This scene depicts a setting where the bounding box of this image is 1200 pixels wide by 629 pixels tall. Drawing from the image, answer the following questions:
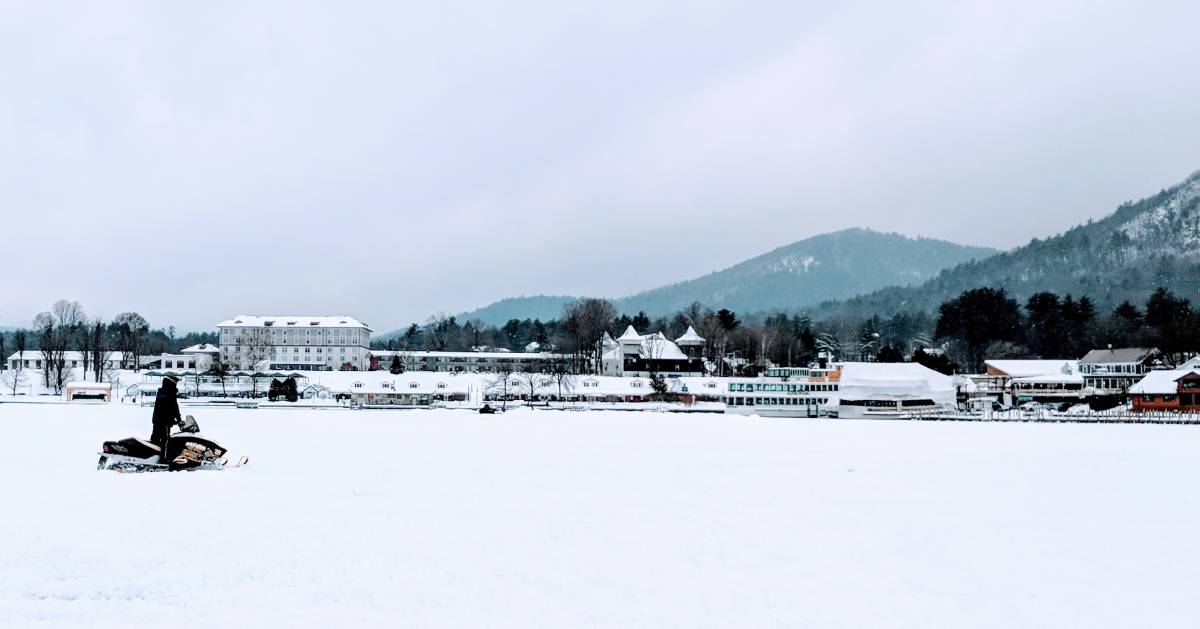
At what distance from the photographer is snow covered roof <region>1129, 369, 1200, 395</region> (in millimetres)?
62844

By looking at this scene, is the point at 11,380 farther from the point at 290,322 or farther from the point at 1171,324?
the point at 1171,324

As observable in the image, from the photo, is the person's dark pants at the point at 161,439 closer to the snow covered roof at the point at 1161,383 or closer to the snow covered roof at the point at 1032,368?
the snow covered roof at the point at 1161,383

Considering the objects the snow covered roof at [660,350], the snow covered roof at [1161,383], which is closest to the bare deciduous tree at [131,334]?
the snow covered roof at [660,350]

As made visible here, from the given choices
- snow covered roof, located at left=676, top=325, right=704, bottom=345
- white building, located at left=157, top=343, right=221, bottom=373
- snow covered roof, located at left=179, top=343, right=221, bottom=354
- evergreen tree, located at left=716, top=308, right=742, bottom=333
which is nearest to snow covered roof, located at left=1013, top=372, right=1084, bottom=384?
snow covered roof, located at left=676, top=325, right=704, bottom=345

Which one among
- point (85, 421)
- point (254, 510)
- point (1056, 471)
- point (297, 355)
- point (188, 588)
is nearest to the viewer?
point (188, 588)

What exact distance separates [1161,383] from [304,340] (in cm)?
11732

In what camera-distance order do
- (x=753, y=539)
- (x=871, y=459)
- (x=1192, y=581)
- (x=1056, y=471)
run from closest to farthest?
(x=1192, y=581) → (x=753, y=539) → (x=1056, y=471) → (x=871, y=459)

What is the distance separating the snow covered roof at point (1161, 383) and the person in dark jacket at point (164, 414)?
66558 millimetres

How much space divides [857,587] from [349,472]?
13.4 metres

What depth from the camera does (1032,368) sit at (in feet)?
308

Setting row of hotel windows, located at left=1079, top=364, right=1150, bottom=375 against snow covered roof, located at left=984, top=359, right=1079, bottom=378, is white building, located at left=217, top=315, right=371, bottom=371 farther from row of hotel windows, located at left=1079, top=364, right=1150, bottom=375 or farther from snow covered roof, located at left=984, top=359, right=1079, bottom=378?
row of hotel windows, located at left=1079, top=364, right=1150, bottom=375

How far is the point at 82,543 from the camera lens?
1134cm

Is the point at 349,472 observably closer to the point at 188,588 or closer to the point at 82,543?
the point at 82,543

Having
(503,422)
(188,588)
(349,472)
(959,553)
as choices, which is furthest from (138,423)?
(959,553)
